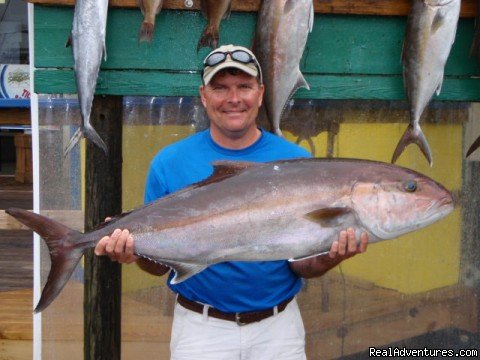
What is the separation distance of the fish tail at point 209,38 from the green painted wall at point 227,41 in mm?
151

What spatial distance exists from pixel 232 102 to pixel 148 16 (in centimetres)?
100

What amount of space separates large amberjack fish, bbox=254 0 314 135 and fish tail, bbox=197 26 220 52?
23cm

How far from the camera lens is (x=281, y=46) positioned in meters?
3.77

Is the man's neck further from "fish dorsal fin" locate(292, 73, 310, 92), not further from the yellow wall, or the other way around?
the yellow wall

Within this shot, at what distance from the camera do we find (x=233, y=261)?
290cm

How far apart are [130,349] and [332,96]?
1928 mm

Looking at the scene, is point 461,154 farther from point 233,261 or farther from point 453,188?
point 233,261

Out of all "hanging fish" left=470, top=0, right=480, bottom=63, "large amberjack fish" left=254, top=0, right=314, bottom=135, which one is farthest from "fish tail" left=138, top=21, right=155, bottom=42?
"hanging fish" left=470, top=0, right=480, bottom=63

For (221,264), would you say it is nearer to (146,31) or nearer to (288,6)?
(146,31)

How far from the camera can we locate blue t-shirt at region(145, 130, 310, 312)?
2.95m

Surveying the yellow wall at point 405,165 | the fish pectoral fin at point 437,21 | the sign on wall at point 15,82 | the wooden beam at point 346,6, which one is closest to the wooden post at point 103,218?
the yellow wall at point 405,165

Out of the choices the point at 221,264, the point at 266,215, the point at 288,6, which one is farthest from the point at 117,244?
the point at 288,6

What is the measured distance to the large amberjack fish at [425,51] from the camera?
381 centimetres

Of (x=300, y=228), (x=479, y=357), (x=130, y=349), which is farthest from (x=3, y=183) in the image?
(x=300, y=228)
